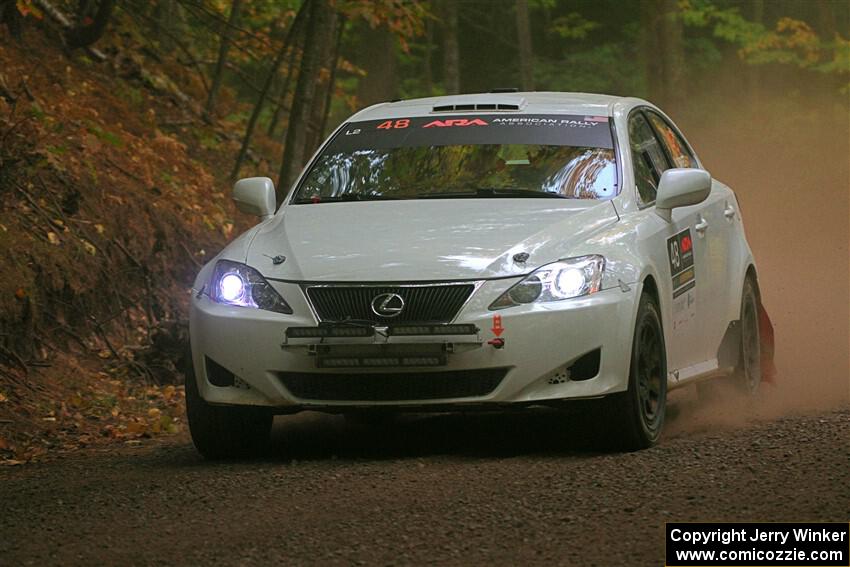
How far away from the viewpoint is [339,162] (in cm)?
954

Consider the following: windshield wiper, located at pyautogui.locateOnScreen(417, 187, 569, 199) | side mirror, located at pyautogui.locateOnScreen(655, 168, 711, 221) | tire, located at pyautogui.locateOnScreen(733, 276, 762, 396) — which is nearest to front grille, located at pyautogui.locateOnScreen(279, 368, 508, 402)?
windshield wiper, located at pyautogui.locateOnScreen(417, 187, 569, 199)

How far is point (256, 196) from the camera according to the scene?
364 inches

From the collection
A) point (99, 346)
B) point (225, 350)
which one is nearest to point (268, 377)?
point (225, 350)

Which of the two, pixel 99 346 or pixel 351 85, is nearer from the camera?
pixel 99 346

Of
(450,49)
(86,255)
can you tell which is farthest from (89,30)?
(450,49)

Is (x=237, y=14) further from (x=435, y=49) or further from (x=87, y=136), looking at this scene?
(x=435, y=49)

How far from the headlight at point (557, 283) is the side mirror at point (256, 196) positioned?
201 cm

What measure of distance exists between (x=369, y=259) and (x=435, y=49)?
113 ft

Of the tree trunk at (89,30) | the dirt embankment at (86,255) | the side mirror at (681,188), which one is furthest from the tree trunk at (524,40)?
the side mirror at (681,188)

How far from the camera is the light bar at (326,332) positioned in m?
7.70

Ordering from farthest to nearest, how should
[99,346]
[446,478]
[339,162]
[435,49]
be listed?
[435,49] < [99,346] < [339,162] < [446,478]

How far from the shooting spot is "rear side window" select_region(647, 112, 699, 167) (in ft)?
34.0

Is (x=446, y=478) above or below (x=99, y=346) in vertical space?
above

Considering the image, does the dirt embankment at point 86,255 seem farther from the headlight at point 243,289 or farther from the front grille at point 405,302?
the front grille at point 405,302
